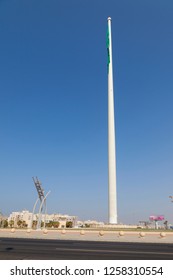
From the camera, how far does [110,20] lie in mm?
80500

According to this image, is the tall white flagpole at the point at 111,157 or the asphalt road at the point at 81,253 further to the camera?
the tall white flagpole at the point at 111,157

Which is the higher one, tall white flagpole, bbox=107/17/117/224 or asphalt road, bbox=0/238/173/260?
tall white flagpole, bbox=107/17/117/224

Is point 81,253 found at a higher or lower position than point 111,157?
lower

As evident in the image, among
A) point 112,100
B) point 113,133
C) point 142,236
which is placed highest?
point 112,100

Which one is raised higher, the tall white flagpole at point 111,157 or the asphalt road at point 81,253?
the tall white flagpole at point 111,157

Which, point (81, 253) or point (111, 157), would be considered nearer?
point (81, 253)

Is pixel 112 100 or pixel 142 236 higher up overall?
pixel 112 100

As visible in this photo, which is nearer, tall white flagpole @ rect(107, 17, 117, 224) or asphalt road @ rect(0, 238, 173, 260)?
asphalt road @ rect(0, 238, 173, 260)
